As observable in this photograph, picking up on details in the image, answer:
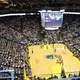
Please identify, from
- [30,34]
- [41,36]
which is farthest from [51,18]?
[30,34]

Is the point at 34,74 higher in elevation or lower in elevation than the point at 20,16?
lower

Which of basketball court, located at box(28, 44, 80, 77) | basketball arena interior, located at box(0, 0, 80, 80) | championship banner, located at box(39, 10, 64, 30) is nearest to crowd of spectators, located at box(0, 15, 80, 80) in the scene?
basketball arena interior, located at box(0, 0, 80, 80)

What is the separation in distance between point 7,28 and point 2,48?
404 cm

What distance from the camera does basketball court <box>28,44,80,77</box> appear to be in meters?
39.3

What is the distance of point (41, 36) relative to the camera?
45.1 meters

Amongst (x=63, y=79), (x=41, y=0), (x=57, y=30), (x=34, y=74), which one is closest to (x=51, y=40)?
(x=57, y=30)

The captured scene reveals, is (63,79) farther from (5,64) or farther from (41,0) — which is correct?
(41,0)

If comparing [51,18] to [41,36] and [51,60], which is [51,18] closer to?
[41,36]

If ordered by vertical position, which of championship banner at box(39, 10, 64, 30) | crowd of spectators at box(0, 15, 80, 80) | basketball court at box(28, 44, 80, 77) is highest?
championship banner at box(39, 10, 64, 30)

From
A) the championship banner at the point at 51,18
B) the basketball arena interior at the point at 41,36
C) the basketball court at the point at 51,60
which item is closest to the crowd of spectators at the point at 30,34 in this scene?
the basketball arena interior at the point at 41,36

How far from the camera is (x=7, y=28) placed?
45.2 m

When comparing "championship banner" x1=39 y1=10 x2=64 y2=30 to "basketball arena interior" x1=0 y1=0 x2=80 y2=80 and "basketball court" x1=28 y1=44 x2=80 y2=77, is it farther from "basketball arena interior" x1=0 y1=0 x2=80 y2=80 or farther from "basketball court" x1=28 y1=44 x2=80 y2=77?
"basketball court" x1=28 y1=44 x2=80 y2=77

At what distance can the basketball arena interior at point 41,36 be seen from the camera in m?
40.0

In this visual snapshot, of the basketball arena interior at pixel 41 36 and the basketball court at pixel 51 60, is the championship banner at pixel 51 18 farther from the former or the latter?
the basketball court at pixel 51 60
